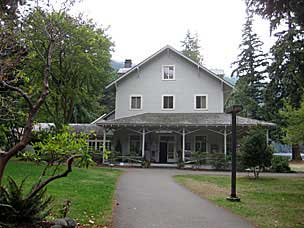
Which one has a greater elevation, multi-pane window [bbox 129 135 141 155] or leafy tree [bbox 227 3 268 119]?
leafy tree [bbox 227 3 268 119]

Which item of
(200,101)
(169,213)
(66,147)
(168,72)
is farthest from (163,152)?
(66,147)

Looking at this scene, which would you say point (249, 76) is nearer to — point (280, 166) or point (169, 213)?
point (280, 166)

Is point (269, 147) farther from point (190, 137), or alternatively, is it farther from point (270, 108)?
point (270, 108)

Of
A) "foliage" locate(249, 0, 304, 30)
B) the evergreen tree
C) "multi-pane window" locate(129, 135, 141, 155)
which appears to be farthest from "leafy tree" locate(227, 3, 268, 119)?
"foliage" locate(249, 0, 304, 30)

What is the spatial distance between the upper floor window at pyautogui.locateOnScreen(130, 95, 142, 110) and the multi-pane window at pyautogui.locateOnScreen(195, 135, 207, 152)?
5.88 m

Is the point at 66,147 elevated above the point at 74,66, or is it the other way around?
the point at 74,66

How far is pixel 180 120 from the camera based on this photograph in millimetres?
29125

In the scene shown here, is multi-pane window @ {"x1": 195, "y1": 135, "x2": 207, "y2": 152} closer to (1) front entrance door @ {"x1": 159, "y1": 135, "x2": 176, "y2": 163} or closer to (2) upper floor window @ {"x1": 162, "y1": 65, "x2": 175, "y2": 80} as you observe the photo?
(1) front entrance door @ {"x1": 159, "y1": 135, "x2": 176, "y2": 163}

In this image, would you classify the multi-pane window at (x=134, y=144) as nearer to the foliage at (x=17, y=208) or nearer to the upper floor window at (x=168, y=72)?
the upper floor window at (x=168, y=72)

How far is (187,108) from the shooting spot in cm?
3133

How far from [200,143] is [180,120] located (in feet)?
11.3

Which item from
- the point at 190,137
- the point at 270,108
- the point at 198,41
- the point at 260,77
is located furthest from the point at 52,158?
the point at 198,41

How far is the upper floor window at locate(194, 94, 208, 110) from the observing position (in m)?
31.2

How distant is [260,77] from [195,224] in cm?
4288
